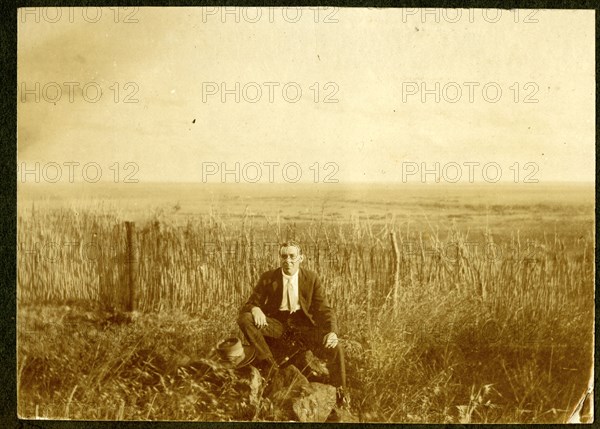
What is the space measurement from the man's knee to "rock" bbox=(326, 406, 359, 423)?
1.80 feet

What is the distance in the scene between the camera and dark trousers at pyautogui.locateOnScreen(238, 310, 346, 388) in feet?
8.02

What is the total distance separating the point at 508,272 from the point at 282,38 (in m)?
1.48

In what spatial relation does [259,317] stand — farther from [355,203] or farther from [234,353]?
[355,203]

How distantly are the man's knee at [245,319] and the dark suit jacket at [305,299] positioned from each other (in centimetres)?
2

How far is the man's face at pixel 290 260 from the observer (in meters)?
2.47

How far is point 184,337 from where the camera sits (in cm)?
249

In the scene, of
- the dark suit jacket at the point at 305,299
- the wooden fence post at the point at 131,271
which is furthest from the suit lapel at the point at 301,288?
the wooden fence post at the point at 131,271

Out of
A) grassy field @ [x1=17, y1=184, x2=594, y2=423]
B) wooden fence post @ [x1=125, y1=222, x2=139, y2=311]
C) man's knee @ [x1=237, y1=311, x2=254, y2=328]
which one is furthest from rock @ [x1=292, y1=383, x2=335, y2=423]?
wooden fence post @ [x1=125, y1=222, x2=139, y2=311]

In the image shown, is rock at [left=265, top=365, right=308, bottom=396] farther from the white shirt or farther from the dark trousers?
the white shirt

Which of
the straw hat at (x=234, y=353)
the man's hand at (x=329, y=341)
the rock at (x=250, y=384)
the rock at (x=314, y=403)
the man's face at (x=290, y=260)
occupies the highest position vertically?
the man's face at (x=290, y=260)

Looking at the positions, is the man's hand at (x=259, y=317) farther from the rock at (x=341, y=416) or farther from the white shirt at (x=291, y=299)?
the rock at (x=341, y=416)

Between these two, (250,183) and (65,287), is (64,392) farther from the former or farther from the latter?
(250,183)

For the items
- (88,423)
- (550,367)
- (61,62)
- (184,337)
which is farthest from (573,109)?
(88,423)

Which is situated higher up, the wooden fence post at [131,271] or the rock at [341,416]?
the wooden fence post at [131,271]
